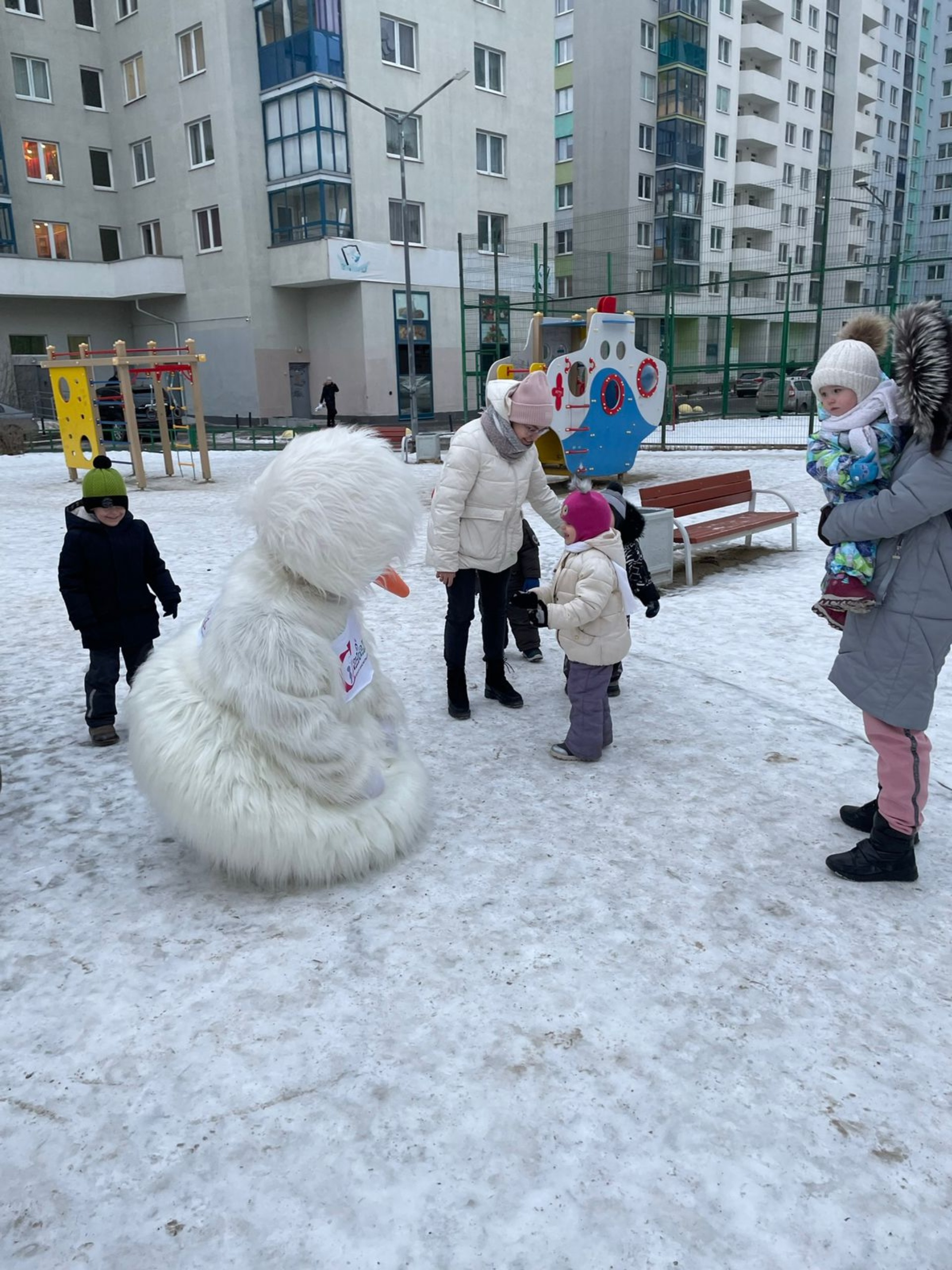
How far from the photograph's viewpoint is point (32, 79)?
98.0 feet

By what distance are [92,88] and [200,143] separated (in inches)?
263

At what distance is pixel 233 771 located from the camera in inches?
114

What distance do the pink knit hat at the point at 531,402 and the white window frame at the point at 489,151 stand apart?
29.1 m

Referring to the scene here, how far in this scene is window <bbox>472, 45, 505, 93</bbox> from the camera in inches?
1153

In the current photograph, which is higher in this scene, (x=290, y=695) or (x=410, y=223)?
(x=410, y=223)

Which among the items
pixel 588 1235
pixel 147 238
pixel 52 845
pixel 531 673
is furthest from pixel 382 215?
pixel 588 1235

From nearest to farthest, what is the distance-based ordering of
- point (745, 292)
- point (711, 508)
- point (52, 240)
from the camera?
point (711, 508) → point (745, 292) → point (52, 240)

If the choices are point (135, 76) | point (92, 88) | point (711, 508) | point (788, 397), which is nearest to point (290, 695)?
point (711, 508)

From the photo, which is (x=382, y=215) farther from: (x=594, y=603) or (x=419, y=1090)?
(x=419, y=1090)

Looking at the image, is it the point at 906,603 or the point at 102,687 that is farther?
the point at 102,687

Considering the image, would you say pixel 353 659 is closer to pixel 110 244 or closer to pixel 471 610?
pixel 471 610

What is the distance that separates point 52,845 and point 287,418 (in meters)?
27.8

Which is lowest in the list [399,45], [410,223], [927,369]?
[927,369]

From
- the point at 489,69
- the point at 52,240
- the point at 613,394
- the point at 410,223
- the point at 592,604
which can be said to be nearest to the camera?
the point at 592,604
